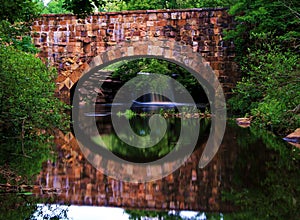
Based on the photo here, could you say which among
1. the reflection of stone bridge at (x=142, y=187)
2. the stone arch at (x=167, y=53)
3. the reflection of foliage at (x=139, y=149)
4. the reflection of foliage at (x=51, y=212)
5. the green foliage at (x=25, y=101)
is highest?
the stone arch at (x=167, y=53)

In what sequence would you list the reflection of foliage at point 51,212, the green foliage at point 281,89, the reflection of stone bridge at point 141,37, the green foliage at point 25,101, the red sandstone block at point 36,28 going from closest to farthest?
the reflection of foliage at point 51,212 < the green foliage at point 25,101 < the green foliage at point 281,89 < the reflection of stone bridge at point 141,37 < the red sandstone block at point 36,28

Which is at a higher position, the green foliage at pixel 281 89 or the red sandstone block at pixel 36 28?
the red sandstone block at pixel 36 28

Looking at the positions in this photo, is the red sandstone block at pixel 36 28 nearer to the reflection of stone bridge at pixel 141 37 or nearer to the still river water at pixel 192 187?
the reflection of stone bridge at pixel 141 37

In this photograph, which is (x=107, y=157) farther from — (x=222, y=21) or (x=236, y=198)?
(x=222, y=21)

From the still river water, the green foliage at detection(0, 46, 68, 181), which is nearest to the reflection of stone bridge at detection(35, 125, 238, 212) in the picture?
the still river water

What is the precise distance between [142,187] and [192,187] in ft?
1.61

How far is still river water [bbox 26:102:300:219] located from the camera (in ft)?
13.8

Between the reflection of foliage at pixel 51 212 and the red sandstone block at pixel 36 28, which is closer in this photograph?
the reflection of foliage at pixel 51 212

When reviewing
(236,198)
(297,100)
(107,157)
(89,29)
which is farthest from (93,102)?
(236,198)

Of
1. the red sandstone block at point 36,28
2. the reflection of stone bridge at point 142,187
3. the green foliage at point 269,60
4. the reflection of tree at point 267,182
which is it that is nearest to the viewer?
the reflection of tree at point 267,182

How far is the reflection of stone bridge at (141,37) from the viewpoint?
1612cm

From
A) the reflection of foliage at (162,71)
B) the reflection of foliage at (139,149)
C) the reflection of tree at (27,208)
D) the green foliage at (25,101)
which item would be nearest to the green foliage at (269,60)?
the reflection of foliage at (139,149)

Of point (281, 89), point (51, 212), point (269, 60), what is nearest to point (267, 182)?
point (51, 212)

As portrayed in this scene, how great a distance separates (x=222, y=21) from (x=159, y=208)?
40.9 feet
